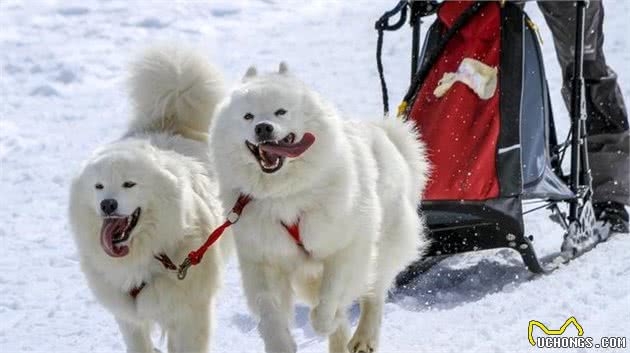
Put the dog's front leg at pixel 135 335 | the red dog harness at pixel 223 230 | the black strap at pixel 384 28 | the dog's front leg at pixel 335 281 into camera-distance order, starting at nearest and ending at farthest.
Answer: the red dog harness at pixel 223 230, the dog's front leg at pixel 335 281, the dog's front leg at pixel 135 335, the black strap at pixel 384 28

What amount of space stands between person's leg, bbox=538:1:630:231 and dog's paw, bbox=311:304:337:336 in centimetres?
255

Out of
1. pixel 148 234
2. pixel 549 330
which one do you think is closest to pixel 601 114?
pixel 549 330

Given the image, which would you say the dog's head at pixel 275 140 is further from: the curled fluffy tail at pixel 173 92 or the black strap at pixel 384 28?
the black strap at pixel 384 28

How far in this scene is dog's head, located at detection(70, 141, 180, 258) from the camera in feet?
12.6

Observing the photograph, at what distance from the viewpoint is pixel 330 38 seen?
11406mm

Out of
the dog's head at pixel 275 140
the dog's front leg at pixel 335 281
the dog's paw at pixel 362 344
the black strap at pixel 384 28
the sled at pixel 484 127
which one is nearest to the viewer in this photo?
the dog's head at pixel 275 140

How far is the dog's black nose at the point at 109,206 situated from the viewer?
3.78m

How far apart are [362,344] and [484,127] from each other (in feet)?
4.98

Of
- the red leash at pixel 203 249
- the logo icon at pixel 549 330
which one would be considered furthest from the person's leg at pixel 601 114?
the red leash at pixel 203 249

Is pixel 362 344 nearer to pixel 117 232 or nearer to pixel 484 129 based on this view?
pixel 117 232

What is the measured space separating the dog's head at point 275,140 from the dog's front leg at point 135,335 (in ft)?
2.59

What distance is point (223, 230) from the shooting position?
4059 millimetres

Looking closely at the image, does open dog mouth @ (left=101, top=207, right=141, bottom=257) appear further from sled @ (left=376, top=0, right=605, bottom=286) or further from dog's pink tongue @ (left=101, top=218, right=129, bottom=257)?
sled @ (left=376, top=0, right=605, bottom=286)

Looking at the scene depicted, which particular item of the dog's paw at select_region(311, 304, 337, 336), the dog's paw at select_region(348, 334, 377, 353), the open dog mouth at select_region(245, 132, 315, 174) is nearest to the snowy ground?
the dog's paw at select_region(348, 334, 377, 353)
